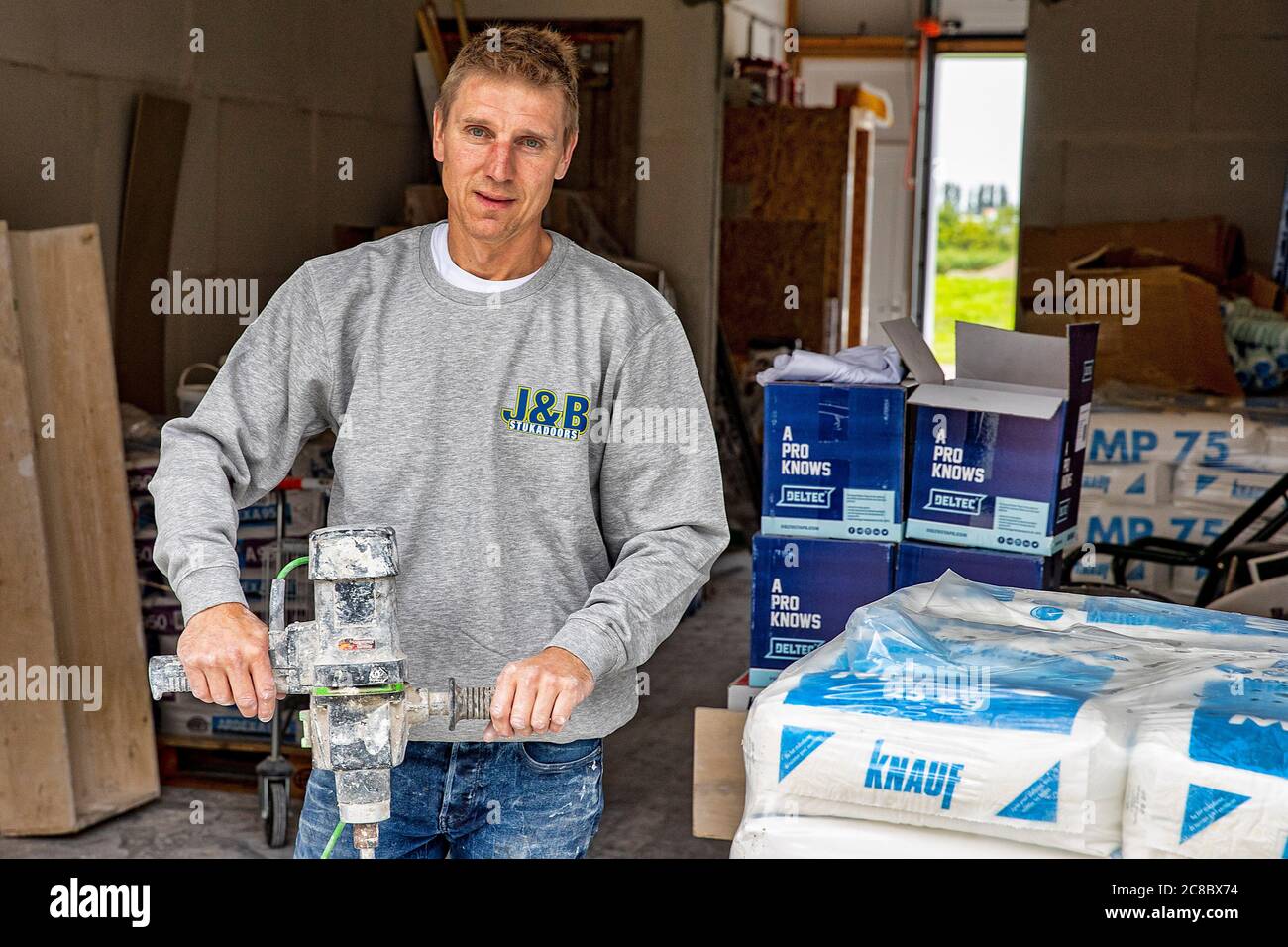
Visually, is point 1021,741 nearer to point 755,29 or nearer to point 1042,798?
point 1042,798

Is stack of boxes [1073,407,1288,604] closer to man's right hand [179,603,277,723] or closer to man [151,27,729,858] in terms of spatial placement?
man [151,27,729,858]

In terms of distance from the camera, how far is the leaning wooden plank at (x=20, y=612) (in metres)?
4.17

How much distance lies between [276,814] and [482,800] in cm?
249

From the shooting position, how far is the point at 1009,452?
3.07 m

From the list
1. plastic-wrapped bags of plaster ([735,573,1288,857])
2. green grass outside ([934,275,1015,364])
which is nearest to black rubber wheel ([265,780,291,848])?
plastic-wrapped bags of plaster ([735,573,1288,857])

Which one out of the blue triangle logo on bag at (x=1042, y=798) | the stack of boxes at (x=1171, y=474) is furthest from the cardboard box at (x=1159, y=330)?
the blue triangle logo on bag at (x=1042, y=798)

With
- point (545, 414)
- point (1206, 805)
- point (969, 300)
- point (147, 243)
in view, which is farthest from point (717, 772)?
point (969, 300)

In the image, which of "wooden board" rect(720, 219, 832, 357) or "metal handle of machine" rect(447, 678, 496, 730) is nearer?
"metal handle of machine" rect(447, 678, 496, 730)

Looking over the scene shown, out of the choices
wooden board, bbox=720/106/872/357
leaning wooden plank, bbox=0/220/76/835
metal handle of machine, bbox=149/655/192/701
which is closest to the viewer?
metal handle of machine, bbox=149/655/192/701

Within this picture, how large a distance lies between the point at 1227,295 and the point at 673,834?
4005 millimetres

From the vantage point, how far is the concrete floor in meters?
4.23

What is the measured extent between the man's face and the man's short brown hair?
13mm

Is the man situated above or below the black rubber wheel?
above
